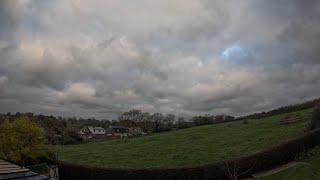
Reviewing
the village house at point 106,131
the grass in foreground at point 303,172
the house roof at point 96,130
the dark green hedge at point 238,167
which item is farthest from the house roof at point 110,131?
the grass in foreground at point 303,172

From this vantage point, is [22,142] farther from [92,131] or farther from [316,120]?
[92,131]

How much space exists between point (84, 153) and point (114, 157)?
8.88 meters

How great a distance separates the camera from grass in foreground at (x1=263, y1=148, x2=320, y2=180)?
3566 cm

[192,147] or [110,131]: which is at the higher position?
[110,131]

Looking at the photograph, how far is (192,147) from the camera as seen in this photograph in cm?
6019

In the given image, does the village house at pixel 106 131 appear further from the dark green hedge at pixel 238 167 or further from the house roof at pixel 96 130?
the dark green hedge at pixel 238 167

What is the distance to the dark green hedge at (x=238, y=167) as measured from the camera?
141 ft

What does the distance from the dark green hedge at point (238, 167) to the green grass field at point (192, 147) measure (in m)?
4.63

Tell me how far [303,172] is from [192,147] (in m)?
24.4

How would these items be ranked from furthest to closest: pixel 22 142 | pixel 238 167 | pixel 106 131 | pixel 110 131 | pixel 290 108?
pixel 106 131 < pixel 110 131 < pixel 290 108 < pixel 22 142 < pixel 238 167

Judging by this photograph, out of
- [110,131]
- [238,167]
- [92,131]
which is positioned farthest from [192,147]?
[110,131]

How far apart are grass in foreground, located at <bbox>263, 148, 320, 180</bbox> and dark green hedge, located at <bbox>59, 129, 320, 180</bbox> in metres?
2.70

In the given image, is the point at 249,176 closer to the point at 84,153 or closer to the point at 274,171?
the point at 274,171

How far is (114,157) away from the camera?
197 ft
